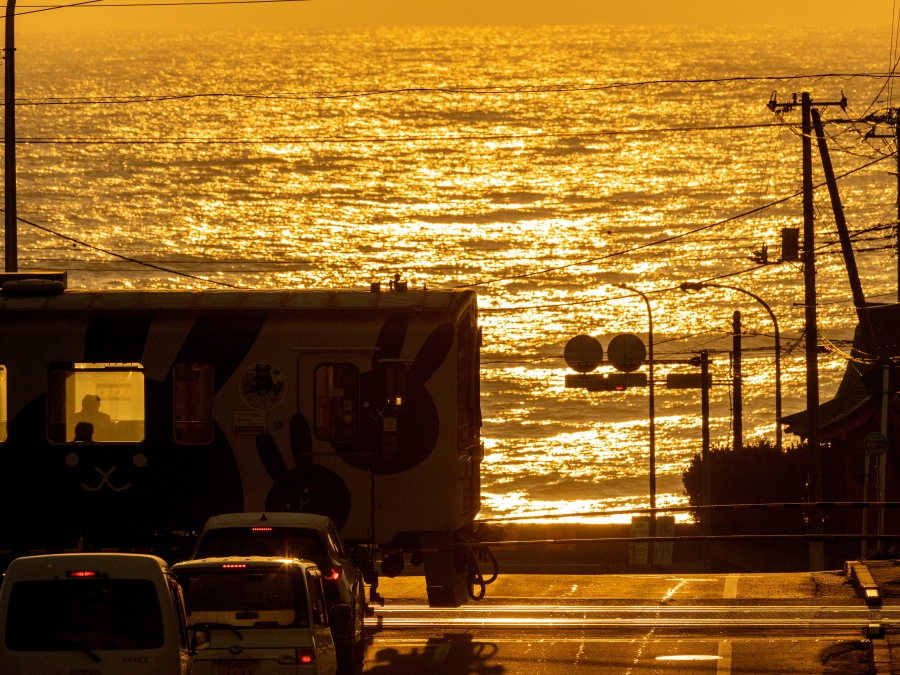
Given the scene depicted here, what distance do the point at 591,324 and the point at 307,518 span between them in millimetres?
104038

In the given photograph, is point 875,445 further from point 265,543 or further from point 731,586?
point 265,543

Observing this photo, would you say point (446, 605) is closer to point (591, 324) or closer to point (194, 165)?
point (591, 324)

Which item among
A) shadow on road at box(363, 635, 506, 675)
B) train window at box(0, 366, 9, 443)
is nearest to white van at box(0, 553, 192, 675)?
shadow on road at box(363, 635, 506, 675)

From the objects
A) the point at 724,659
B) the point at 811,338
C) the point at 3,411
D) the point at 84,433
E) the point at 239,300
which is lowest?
the point at 724,659

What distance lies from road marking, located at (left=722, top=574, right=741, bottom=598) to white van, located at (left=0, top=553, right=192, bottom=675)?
12.3 meters

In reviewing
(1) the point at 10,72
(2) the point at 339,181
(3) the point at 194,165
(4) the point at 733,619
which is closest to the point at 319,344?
(4) the point at 733,619

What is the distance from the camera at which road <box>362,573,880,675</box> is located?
1562 centimetres

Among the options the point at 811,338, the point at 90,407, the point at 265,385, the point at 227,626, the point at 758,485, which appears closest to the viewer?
the point at 227,626

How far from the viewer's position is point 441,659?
16.2m

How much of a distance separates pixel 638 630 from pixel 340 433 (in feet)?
14.2

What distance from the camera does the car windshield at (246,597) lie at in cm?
1207

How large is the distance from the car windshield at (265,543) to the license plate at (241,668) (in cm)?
227

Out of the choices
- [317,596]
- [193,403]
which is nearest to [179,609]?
[317,596]

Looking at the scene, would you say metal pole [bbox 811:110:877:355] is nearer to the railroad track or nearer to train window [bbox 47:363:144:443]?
the railroad track
